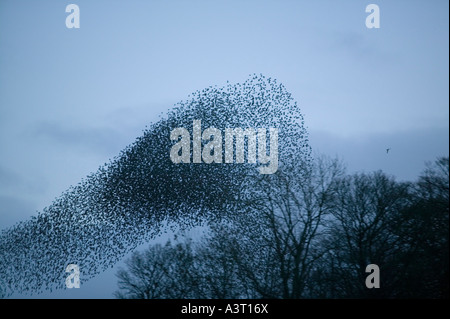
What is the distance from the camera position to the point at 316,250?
91.7 ft

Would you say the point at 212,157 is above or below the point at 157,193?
above

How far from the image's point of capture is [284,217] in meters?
26.8

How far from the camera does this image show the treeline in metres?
25.8

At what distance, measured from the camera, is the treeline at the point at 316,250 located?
25.8m

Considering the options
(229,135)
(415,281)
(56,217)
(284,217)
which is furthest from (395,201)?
(56,217)

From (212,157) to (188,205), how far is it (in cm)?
322

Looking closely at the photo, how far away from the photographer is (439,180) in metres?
33.6
